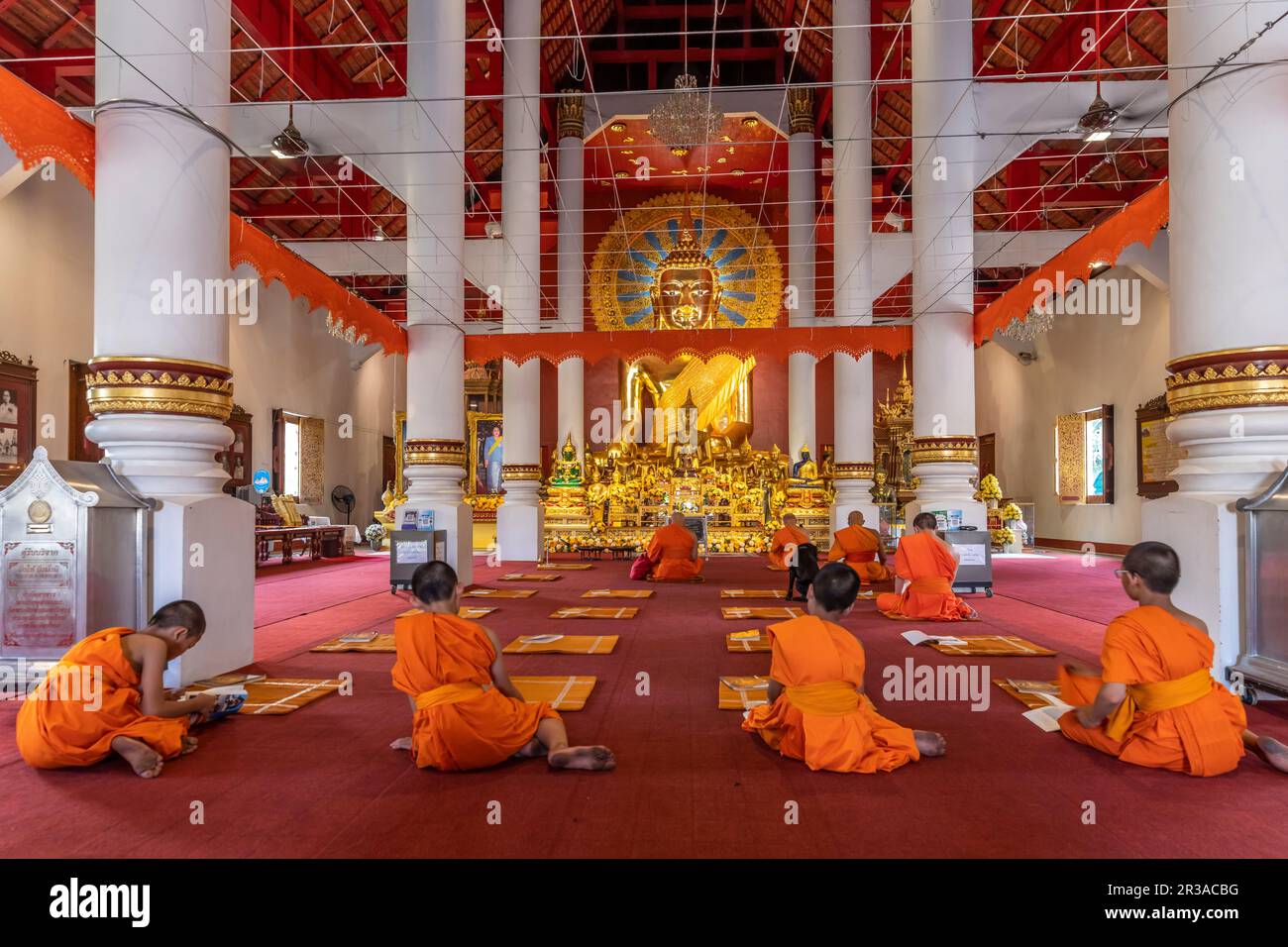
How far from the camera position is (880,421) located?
1791 cm

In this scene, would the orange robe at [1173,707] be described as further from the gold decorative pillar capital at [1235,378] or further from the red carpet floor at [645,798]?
the gold decorative pillar capital at [1235,378]

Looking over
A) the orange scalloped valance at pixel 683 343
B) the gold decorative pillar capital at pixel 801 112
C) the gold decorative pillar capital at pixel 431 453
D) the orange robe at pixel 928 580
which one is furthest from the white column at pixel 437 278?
the gold decorative pillar capital at pixel 801 112

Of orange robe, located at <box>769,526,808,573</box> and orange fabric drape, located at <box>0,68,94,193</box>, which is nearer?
orange fabric drape, located at <box>0,68,94,193</box>

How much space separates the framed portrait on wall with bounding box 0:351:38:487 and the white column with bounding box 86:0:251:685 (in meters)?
6.22

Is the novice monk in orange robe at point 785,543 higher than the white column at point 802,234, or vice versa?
the white column at point 802,234

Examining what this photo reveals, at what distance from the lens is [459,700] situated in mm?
2762

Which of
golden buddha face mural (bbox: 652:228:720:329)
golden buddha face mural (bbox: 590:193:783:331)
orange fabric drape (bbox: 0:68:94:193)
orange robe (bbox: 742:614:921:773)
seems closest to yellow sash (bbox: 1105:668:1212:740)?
orange robe (bbox: 742:614:921:773)

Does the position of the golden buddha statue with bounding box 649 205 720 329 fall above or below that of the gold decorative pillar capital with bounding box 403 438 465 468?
above

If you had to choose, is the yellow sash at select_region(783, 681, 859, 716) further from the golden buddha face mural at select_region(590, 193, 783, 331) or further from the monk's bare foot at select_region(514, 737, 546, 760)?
the golden buddha face mural at select_region(590, 193, 783, 331)

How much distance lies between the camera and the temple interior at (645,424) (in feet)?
8.82

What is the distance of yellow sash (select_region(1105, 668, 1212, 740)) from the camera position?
269 centimetres

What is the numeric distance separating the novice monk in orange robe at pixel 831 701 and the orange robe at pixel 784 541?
5104mm

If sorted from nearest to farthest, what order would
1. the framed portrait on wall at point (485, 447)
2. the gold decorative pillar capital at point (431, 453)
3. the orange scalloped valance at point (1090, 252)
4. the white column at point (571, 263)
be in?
1. the orange scalloped valance at point (1090, 252)
2. the gold decorative pillar capital at point (431, 453)
3. the white column at point (571, 263)
4. the framed portrait on wall at point (485, 447)
